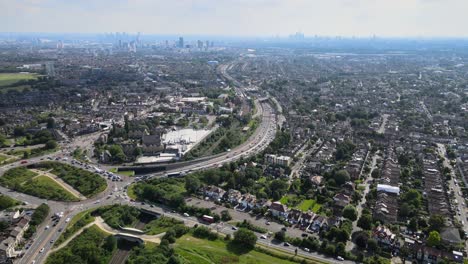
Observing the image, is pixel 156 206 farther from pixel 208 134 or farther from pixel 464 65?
pixel 464 65

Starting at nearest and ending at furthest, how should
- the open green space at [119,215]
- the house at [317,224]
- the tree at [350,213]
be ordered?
the house at [317,224] < the open green space at [119,215] < the tree at [350,213]

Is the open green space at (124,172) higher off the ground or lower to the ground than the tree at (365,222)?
lower

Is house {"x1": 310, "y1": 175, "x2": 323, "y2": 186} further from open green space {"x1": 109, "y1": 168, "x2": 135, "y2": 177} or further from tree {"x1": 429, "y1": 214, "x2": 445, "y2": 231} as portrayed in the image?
open green space {"x1": 109, "y1": 168, "x2": 135, "y2": 177}

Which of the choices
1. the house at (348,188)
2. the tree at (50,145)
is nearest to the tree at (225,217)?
the house at (348,188)

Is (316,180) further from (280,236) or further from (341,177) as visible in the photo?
(280,236)

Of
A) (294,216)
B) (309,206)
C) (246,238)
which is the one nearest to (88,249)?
(246,238)

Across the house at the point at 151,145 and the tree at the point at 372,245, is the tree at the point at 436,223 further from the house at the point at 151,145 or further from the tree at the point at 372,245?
the house at the point at 151,145

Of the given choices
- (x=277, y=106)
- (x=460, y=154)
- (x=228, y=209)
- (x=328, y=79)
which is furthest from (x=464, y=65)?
(x=228, y=209)
